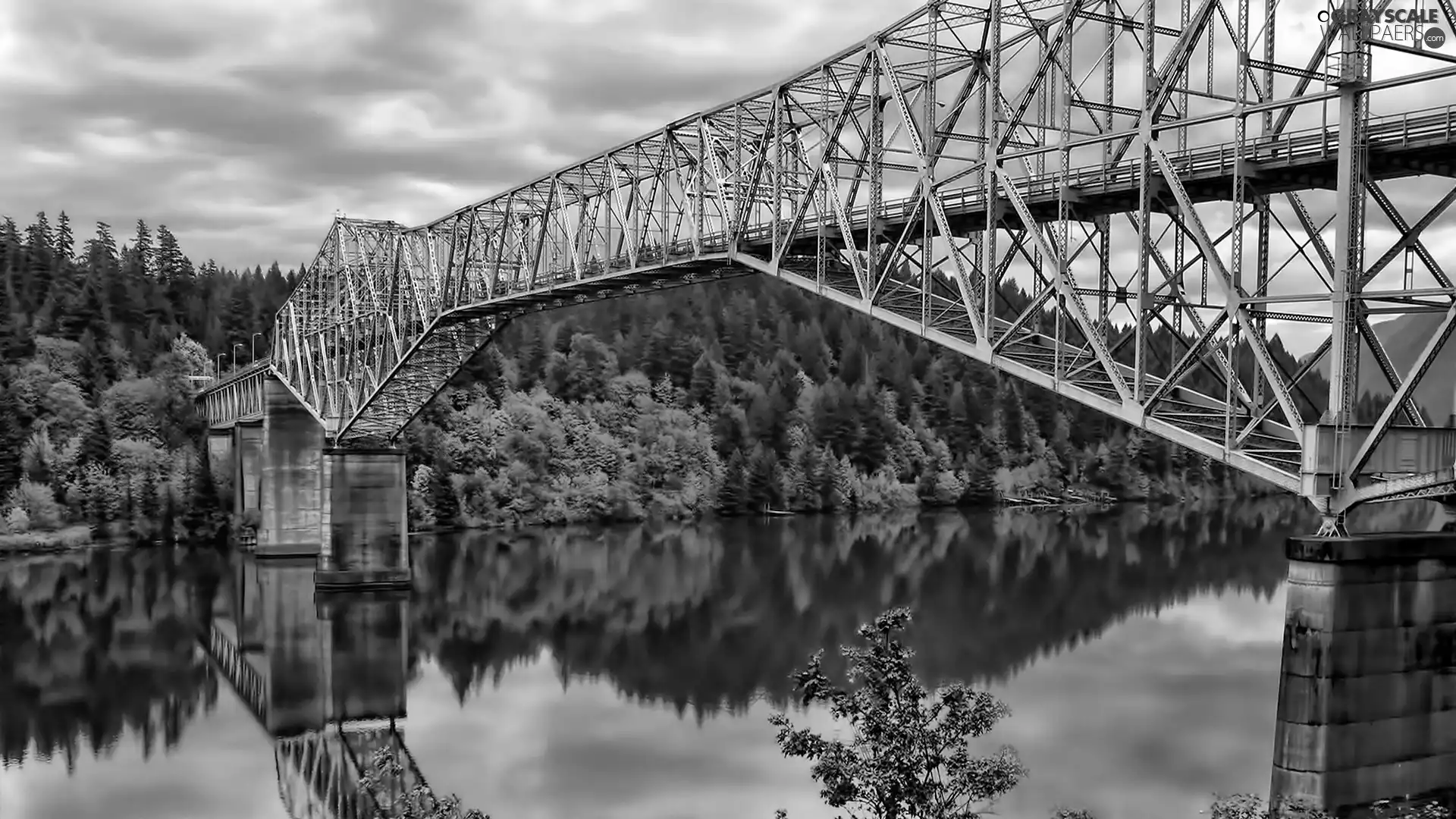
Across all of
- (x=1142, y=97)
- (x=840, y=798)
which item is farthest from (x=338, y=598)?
(x=840, y=798)

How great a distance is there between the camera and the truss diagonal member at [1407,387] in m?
23.9

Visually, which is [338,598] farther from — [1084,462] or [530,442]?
[1084,462]

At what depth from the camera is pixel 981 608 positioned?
6644cm

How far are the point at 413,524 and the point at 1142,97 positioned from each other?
3183 inches

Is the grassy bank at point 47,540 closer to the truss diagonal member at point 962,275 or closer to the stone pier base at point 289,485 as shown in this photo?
the stone pier base at point 289,485

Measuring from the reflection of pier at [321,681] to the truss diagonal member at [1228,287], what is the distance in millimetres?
20028

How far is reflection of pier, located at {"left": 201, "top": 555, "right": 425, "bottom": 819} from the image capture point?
37.8 m

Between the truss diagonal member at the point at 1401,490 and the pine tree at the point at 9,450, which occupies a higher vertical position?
the truss diagonal member at the point at 1401,490

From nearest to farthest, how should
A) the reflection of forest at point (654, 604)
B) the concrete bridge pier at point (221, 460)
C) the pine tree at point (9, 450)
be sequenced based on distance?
the reflection of forest at point (654, 604)
the pine tree at point (9, 450)
the concrete bridge pier at point (221, 460)

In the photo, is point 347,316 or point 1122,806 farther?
point 347,316

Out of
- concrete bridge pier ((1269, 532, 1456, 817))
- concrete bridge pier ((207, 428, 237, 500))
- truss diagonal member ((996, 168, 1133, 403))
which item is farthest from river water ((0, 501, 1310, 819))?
truss diagonal member ((996, 168, 1133, 403))

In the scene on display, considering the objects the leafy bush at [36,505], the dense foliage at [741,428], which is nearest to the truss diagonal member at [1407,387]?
the dense foliage at [741,428]

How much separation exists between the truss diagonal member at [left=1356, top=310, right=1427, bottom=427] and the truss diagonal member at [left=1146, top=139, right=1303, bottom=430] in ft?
5.52

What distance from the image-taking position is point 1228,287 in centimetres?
2711
